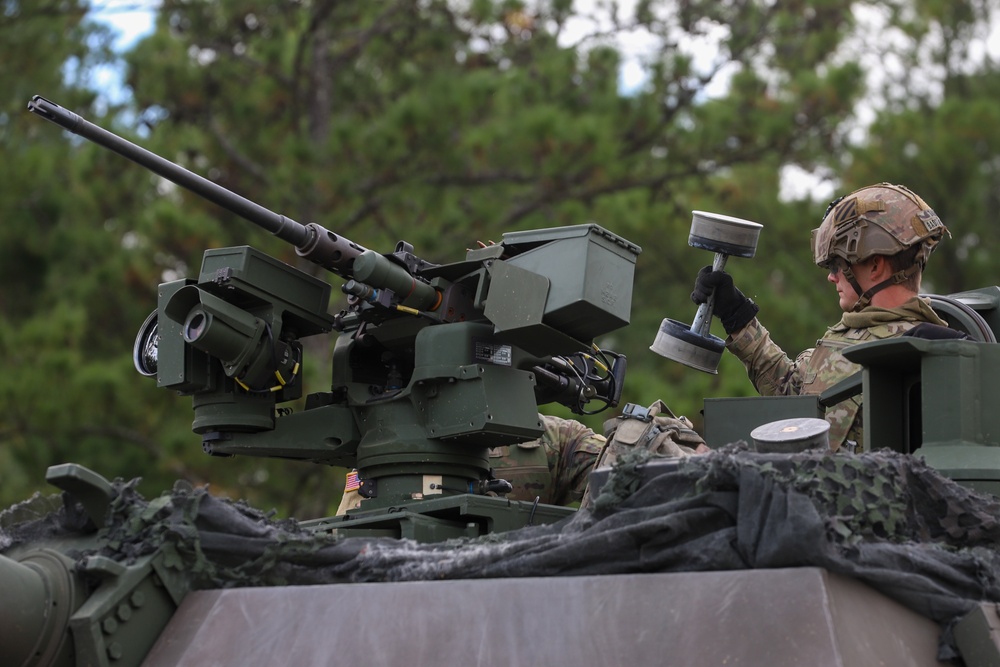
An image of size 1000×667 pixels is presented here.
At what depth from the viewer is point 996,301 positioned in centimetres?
557

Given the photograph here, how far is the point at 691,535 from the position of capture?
3416 mm

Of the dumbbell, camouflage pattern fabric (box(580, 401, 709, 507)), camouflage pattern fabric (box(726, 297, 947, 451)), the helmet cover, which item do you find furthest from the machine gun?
the helmet cover

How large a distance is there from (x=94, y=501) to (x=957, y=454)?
2095 mm

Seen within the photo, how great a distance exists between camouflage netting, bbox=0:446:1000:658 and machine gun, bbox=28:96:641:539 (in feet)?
2.59

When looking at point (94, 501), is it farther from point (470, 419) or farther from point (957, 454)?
point (957, 454)

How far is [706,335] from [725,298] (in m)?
0.35

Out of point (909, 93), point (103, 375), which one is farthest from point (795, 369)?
point (909, 93)

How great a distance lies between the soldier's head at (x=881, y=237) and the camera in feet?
18.9

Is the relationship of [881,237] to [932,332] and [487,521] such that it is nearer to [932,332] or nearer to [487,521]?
[932,332]

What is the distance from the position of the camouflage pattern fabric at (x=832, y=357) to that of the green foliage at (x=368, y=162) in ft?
21.6

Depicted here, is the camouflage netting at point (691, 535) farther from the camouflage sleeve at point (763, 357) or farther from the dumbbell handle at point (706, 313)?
the camouflage sleeve at point (763, 357)

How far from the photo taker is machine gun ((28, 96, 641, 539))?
190 inches

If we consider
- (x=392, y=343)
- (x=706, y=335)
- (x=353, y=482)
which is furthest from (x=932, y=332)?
(x=353, y=482)

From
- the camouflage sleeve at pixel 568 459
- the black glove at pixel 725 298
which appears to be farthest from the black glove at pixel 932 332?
the camouflage sleeve at pixel 568 459
